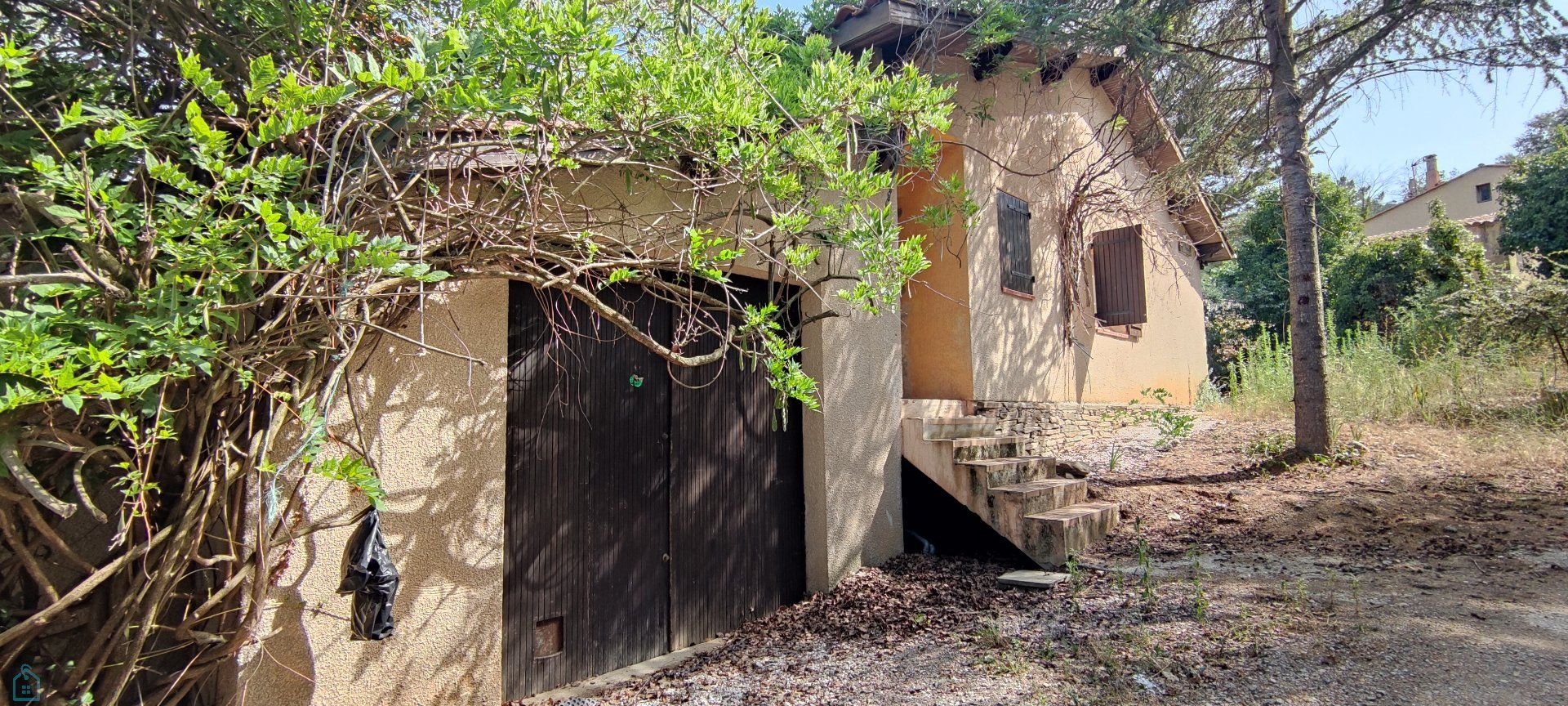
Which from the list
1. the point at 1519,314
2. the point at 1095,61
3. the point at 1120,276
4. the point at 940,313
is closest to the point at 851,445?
the point at 940,313

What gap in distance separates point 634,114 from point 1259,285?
1982cm

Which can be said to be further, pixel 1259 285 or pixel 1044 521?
pixel 1259 285

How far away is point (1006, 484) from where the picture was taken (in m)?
5.72

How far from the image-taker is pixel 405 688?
10.6ft

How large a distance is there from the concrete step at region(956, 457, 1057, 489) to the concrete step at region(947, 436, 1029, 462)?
55 millimetres

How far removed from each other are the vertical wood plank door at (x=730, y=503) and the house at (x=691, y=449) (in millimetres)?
15

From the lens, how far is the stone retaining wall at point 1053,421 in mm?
7309

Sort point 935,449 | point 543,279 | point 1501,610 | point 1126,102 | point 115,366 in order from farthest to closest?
point 1126,102 < point 935,449 < point 1501,610 < point 543,279 < point 115,366

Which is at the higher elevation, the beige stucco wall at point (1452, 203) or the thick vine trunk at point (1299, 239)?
the beige stucco wall at point (1452, 203)

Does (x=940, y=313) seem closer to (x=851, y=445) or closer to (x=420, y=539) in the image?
(x=851, y=445)

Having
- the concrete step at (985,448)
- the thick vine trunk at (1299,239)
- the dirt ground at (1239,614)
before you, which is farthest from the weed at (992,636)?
the thick vine trunk at (1299,239)

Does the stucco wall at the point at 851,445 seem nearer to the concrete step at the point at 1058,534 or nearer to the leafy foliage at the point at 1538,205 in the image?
the concrete step at the point at 1058,534

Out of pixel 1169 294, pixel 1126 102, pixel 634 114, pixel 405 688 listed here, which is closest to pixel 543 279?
pixel 634 114

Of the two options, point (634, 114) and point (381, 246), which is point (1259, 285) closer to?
point (634, 114)
